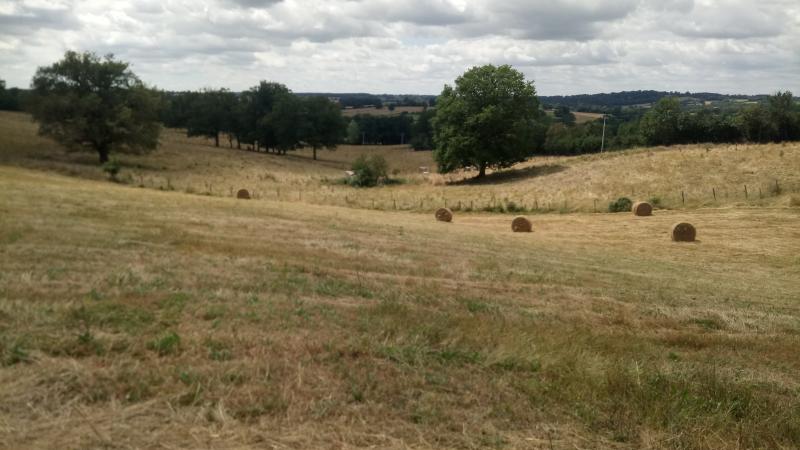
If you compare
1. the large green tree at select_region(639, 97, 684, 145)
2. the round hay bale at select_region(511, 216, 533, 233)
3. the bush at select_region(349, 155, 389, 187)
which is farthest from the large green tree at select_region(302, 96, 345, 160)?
the round hay bale at select_region(511, 216, 533, 233)

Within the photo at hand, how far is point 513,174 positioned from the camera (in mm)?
64000

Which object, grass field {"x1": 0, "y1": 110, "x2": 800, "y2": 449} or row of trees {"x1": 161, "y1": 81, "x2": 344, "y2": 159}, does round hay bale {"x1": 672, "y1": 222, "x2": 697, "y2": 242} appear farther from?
row of trees {"x1": 161, "y1": 81, "x2": 344, "y2": 159}

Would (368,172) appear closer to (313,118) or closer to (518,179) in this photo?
(518,179)

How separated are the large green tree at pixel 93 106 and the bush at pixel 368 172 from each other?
18884 mm

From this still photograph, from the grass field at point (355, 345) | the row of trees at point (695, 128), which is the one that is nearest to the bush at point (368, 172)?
the grass field at point (355, 345)

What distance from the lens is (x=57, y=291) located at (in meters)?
8.09

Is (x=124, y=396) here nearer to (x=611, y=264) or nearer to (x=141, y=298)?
(x=141, y=298)

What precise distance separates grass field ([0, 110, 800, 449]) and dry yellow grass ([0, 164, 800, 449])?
0.03 meters

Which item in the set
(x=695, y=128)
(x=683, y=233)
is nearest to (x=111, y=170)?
(x=683, y=233)

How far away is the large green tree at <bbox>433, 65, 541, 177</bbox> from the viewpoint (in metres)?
61.7

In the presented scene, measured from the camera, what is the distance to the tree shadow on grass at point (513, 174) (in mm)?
61228

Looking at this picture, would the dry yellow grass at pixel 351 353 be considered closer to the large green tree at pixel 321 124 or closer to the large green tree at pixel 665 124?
the large green tree at pixel 665 124

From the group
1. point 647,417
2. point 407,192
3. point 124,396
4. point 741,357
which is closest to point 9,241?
point 124,396

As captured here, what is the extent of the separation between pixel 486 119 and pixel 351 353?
183 ft
